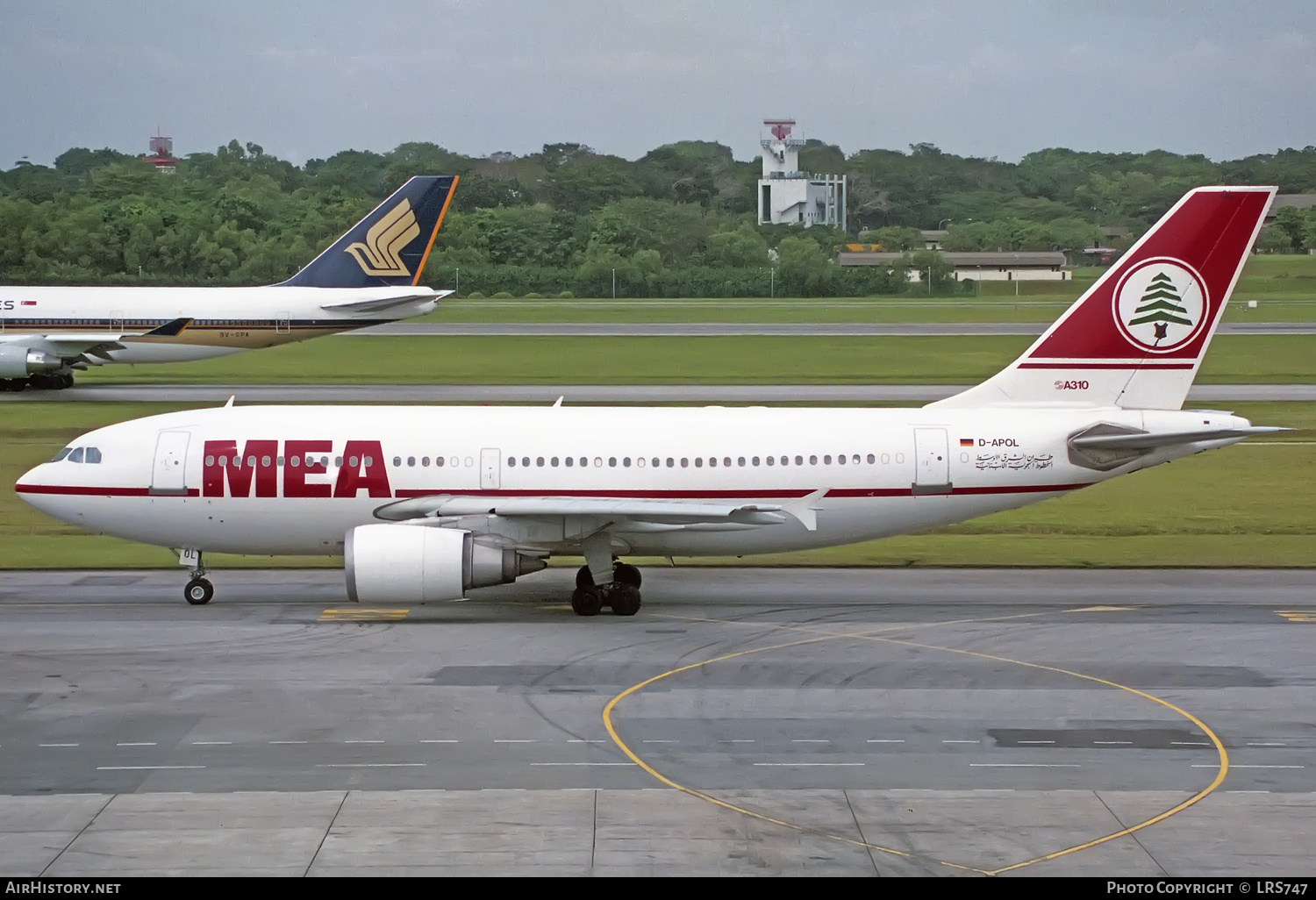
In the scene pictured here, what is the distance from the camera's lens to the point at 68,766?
20.6 meters

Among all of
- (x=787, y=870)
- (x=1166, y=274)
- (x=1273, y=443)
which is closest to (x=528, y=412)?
(x=1166, y=274)

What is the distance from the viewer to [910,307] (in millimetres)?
132750

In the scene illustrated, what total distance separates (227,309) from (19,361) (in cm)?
968

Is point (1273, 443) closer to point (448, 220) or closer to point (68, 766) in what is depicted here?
point (68, 766)

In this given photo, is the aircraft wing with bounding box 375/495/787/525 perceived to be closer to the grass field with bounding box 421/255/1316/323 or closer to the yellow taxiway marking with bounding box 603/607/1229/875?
the yellow taxiway marking with bounding box 603/607/1229/875

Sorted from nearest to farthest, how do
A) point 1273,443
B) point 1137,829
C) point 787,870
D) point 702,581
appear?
point 787,870 < point 1137,829 < point 702,581 < point 1273,443

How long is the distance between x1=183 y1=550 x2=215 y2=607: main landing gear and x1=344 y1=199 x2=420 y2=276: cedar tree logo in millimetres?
46567

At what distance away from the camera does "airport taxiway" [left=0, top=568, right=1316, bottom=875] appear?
17781 millimetres

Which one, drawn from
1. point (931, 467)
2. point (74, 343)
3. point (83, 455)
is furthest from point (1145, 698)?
point (74, 343)

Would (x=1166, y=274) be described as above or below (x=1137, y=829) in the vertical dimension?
above

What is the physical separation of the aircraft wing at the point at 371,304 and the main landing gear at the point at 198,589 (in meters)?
45.0

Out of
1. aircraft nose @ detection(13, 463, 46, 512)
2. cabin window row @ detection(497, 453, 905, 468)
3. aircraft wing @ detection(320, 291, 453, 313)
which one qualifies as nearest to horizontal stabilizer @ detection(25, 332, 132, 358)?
aircraft wing @ detection(320, 291, 453, 313)

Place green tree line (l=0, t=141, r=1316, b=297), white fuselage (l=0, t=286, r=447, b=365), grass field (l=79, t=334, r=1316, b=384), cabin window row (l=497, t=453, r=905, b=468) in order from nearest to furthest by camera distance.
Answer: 1. cabin window row (l=497, t=453, r=905, b=468)
2. white fuselage (l=0, t=286, r=447, b=365)
3. grass field (l=79, t=334, r=1316, b=384)
4. green tree line (l=0, t=141, r=1316, b=297)

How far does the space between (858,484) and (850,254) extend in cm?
12652
